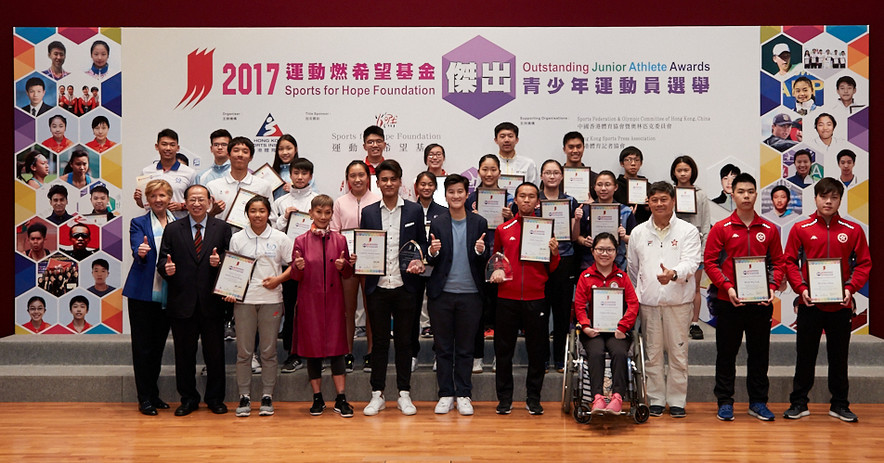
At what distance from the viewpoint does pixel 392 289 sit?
4.81 meters

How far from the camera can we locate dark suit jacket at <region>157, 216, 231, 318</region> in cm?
473

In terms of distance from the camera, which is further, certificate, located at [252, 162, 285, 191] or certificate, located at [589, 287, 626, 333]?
certificate, located at [252, 162, 285, 191]

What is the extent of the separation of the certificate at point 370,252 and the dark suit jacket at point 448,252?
1.09ft

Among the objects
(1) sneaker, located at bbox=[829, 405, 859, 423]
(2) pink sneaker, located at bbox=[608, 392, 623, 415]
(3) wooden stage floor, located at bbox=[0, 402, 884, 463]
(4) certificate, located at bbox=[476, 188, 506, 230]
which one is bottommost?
(3) wooden stage floor, located at bbox=[0, 402, 884, 463]

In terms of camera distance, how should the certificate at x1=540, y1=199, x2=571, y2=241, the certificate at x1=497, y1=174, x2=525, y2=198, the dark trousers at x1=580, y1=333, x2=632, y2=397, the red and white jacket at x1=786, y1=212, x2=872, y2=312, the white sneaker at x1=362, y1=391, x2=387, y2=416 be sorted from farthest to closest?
the certificate at x1=497, y1=174, x2=525, y2=198 → the certificate at x1=540, y1=199, x2=571, y2=241 → the white sneaker at x1=362, y1=391, x2=387, y2=416 → the red and white jacket at x1=786, y1=212, x2=872, y2=312 → the dark trousers at x1=580, y1=333, x2=632, y2=397

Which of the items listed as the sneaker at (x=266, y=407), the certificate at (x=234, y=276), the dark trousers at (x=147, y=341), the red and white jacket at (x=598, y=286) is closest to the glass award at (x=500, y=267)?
the red and white jacket at (x=598, y=286)

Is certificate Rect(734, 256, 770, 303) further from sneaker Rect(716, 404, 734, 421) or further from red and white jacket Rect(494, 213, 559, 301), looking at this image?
red and white jacket Rect(494, 213, 559, 301)

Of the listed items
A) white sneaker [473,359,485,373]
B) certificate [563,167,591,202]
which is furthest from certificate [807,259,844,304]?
white sneaker [473,359,485,373]

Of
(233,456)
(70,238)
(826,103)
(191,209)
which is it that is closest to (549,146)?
(826,103)

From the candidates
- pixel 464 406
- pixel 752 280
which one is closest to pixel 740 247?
pixel 752 280

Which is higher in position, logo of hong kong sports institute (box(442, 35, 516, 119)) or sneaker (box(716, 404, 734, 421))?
logo of hong kong sports institute (box(442, 35, 516, 119))

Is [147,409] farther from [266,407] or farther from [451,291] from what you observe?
A: [451,291]

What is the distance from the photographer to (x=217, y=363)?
488 centimetres

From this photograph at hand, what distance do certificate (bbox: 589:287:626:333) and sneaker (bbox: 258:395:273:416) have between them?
87.4 inches
